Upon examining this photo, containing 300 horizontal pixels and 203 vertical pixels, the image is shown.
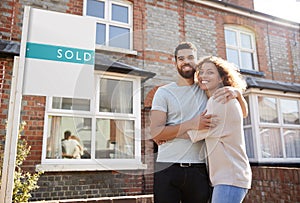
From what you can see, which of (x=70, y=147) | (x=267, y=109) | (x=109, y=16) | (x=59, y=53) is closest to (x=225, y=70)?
(x=59, y=53)

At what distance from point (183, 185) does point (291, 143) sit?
5179 mm

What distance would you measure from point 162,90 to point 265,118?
471 cm

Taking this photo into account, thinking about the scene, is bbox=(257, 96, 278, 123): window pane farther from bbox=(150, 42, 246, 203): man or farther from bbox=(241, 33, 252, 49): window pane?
bbox=(150, 42, 246, 203): man

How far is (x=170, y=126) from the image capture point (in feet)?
4.01

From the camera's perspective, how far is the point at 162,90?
1355 millimetres

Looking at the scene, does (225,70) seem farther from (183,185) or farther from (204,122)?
(183,185)

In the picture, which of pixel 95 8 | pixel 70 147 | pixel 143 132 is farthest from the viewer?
pixel 95 8

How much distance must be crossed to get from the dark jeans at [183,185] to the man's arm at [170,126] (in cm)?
15

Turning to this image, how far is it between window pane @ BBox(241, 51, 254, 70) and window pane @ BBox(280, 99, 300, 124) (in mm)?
1156

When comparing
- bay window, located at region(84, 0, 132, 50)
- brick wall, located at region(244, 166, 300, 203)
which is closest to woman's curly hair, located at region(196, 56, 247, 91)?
brick wall, located at region(244, 166, 300, 203)

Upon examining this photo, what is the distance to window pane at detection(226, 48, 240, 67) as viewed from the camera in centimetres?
592

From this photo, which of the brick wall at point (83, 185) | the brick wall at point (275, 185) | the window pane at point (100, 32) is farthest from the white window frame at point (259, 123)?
the window pane at point (100, 32)

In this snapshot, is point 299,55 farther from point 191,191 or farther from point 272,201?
point 191,191

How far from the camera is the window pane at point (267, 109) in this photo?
532 cm
